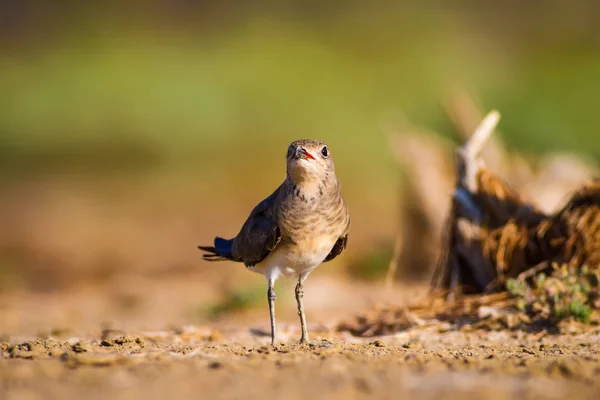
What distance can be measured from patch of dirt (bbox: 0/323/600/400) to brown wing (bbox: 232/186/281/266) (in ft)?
2.42

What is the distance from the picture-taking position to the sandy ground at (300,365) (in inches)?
139

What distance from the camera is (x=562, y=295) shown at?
584 cm

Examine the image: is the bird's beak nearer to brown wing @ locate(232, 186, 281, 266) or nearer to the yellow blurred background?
brown wing @ locate(232, 186, 281, 266)

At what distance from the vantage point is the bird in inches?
208

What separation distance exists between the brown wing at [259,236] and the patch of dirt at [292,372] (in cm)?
74

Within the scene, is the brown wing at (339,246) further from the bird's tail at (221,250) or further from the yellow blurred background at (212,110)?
the yellow blurred background at (212,110)

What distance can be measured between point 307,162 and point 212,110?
1401cm

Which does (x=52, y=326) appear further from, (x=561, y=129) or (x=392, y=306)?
(x=561, y=129)

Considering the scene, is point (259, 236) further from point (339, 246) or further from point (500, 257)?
point (500, 257)

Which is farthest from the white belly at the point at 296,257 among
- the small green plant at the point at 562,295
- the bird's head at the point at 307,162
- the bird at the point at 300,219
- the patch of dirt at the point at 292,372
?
the small green plant at the point at 562,295

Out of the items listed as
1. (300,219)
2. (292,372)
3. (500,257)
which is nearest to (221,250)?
(300,219)

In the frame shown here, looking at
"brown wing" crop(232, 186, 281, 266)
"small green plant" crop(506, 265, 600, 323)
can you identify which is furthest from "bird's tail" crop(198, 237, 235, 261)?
"small green plant" crop(506, 265, 600, 323)

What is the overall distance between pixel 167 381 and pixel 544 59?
18.0 m

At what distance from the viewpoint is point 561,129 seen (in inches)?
576
